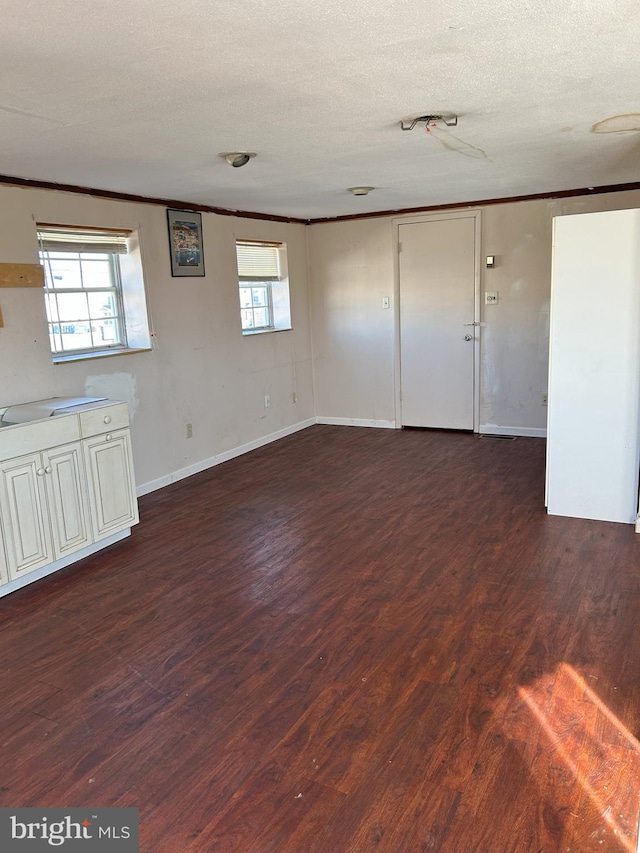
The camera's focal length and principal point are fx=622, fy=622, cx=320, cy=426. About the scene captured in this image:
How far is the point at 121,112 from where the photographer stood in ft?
8.45

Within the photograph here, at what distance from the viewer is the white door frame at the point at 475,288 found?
6043mm

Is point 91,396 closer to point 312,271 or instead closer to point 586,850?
point 312,271

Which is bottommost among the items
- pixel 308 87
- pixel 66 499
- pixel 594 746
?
pixel 594 746

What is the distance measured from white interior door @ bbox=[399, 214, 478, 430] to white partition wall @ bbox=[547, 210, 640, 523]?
2.37 m

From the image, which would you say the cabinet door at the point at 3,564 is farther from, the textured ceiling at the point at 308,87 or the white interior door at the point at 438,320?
the white interior door at the point at 438,320

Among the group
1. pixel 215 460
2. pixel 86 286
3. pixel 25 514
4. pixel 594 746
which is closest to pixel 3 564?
pixel 25 514

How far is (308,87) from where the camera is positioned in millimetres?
2385

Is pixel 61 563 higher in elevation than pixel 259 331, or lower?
lower

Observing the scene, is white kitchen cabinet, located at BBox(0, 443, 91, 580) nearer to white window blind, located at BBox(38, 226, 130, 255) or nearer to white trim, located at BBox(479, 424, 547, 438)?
white window blind, located at BBox(38, 226, 130, 255)

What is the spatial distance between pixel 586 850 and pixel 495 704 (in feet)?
2.00

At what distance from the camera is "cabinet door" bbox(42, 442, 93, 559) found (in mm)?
3457

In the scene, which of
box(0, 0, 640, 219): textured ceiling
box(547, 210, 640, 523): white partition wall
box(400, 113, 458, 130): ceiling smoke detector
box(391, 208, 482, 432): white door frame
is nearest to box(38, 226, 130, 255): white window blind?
box(0, 0, 640, 219): textured ceiling

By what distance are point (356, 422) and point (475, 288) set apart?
6.49 feet

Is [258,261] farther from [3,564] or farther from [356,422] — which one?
[3,564]
